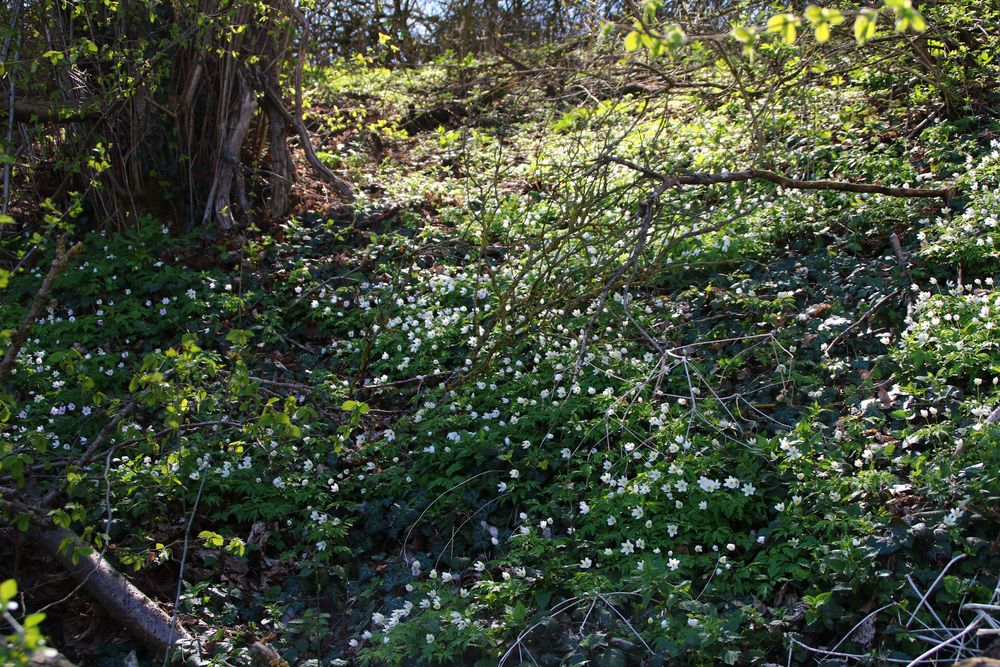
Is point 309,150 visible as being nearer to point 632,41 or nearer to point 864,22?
point 632,41

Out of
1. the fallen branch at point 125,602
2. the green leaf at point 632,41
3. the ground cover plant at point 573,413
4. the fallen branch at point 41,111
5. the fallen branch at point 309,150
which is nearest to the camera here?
the green leaf at point 632,41

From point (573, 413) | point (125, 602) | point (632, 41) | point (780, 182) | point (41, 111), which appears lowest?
point (125, 602)

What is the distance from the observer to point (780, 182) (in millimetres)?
4914

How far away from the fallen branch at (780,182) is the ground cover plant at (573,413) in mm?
33

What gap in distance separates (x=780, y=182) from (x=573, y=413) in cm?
184

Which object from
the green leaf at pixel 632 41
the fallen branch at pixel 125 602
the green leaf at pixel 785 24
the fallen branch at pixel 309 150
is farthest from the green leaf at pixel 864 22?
the fallen branch at pixel 309 150

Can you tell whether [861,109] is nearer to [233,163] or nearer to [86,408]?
[233,163]

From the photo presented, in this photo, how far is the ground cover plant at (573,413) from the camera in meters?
3.26

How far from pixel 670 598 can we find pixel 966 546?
3.60 ft

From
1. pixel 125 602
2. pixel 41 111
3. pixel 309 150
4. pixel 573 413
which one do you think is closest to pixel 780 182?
pixel 573 413

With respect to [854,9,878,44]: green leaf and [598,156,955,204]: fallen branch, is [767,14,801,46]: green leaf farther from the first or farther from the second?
[598,156,955,204]: fallen branch

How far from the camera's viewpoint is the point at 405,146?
9492 mm

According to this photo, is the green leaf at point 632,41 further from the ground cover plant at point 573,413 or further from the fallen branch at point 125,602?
the fallen branch at point 125,602

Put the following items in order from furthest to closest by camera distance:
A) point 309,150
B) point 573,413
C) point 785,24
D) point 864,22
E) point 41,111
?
point 309,150 → point 41,111 → point 573,413 → point 785,24 → point 864,22
